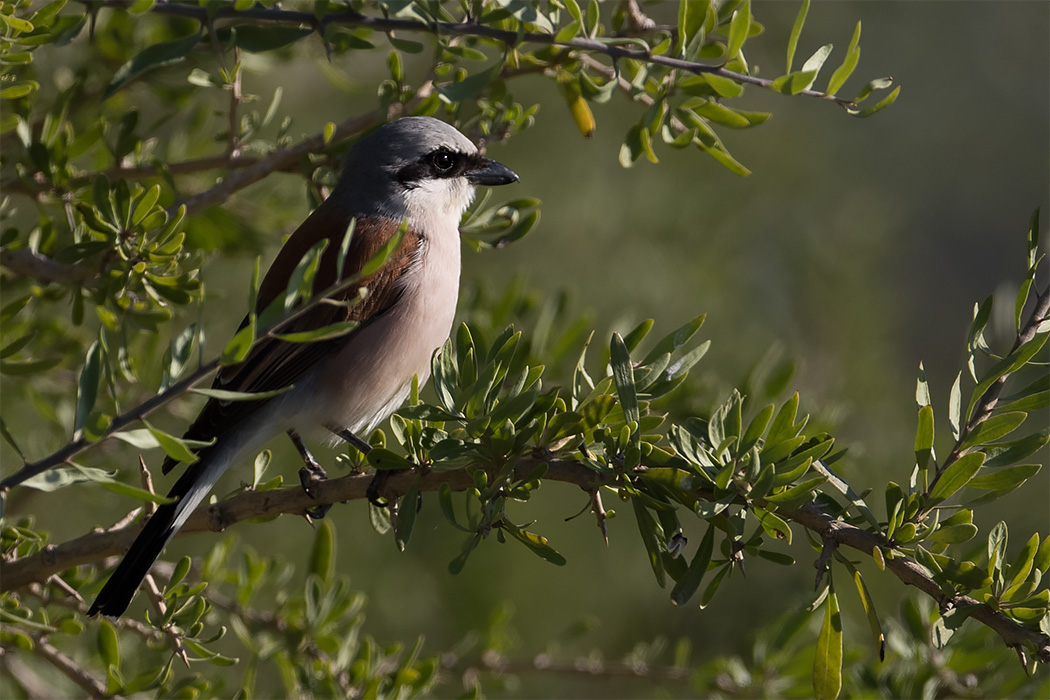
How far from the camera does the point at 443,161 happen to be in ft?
10.3

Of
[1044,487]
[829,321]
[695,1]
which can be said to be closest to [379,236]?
[695,1]

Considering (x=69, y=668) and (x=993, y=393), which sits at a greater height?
(x=993, y=393)

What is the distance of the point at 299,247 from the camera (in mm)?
2795

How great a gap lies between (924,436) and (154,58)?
1.61 meters

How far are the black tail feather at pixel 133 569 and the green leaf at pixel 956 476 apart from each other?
1.46m

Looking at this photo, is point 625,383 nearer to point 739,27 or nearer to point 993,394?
point 993,394

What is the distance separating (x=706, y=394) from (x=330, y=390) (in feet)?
3.45

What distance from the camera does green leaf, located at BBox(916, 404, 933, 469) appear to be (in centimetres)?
151

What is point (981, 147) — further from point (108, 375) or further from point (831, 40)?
point (108, 375)

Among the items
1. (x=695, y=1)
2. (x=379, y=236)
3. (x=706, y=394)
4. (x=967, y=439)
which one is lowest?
(x=706, y=394)

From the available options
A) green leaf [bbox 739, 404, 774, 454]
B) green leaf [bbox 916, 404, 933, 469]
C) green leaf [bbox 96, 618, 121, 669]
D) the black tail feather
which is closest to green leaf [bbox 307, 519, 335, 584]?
the black tail feather

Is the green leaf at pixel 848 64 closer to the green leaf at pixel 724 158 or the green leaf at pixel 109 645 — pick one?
the green leaf at pixel 724 158

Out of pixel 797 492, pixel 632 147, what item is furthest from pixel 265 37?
pixel 797 492

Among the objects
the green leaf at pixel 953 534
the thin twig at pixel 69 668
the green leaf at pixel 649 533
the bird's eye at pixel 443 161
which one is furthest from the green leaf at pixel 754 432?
the bird's eye at pixel 443 161
